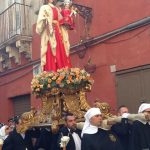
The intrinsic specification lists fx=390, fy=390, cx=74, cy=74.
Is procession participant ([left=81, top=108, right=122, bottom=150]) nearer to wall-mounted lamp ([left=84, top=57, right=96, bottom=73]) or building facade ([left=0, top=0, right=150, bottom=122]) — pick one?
building facade ([left=0, top=0, right=150, bottom=122])

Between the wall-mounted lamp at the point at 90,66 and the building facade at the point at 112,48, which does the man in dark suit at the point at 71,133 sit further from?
the wall-mounted lamp at the point at 90,66

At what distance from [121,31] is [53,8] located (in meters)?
1.88

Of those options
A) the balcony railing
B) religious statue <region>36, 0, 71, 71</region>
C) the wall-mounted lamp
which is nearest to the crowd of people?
religious statue <region>36, 0, 71, 71</region>

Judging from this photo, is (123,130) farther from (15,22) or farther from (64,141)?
(15,22)

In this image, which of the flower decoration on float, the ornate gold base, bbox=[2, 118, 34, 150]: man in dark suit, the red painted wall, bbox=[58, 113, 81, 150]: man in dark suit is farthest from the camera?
the red painted wall

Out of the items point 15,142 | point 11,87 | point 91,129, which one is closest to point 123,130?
point 91,129

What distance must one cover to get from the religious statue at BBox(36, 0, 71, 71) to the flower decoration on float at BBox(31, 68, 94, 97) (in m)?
0.47

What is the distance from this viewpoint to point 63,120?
6141 millimetres

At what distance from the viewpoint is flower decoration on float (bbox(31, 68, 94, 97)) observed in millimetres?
6469

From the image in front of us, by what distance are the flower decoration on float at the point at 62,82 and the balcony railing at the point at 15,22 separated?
5.61 meters

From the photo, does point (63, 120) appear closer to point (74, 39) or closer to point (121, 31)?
point (121, 31)

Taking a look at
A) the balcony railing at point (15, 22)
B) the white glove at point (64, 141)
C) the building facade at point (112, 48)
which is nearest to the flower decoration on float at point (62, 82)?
the white glove at point (64, 141)

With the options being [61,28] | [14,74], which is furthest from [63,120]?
[14,74]

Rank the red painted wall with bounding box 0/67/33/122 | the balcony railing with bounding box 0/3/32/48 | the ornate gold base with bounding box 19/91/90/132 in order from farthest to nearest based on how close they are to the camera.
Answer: the balcony railing with bounding box 0/3/32/48, the red painted wall with bounding box 0/67/33/122, the ornate gold base with bounding box 19/91/90/132
